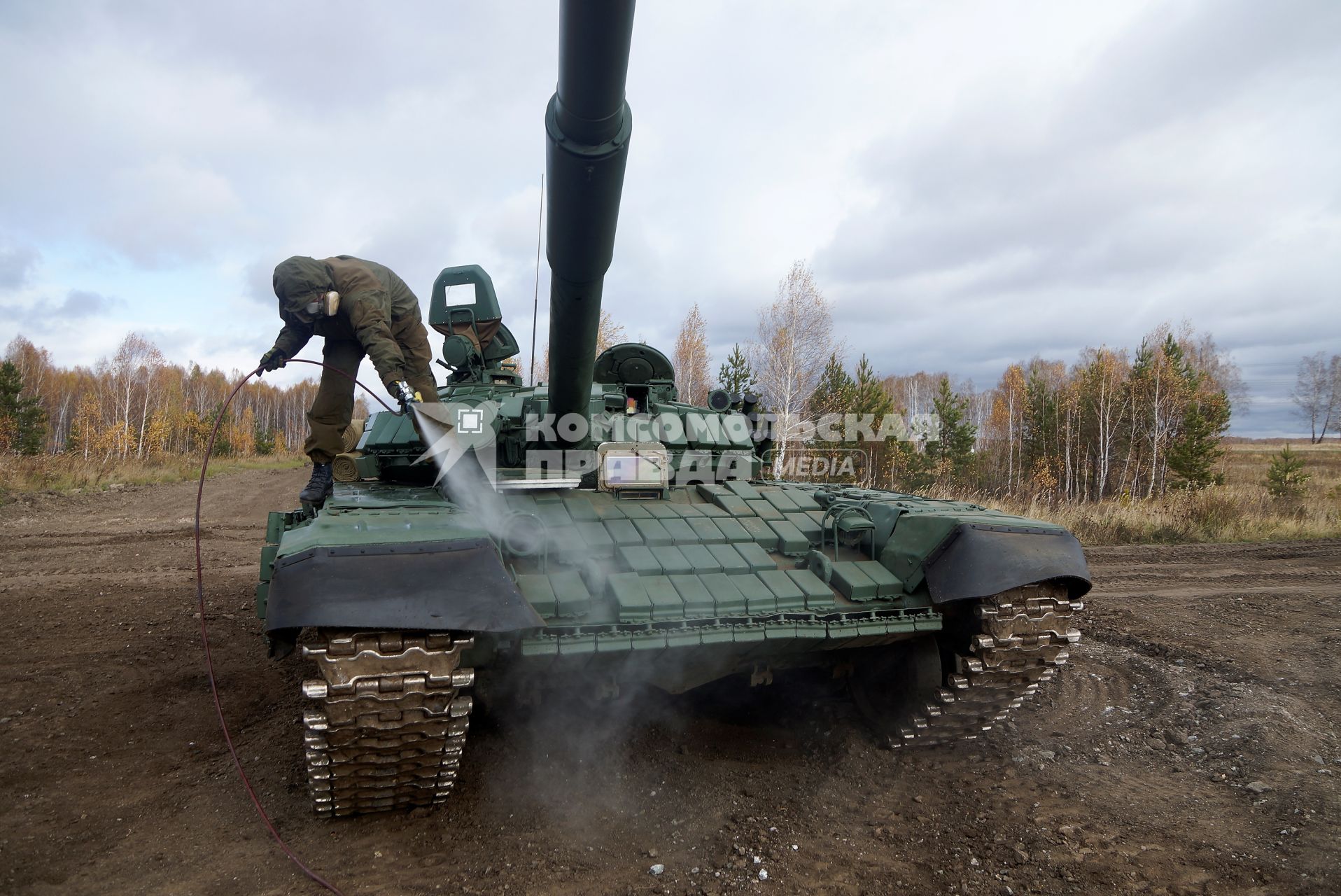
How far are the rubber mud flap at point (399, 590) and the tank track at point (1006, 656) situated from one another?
8.20ft

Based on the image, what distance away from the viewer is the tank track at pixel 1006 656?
171 inches

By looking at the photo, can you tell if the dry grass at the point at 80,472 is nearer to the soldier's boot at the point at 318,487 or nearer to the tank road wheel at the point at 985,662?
→ the soldier's boot at the point at 318,487

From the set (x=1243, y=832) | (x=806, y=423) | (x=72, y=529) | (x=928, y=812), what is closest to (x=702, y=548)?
(x=928, y=812)

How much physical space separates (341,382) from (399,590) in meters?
3.18

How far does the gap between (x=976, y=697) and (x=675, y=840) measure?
→ 6.39 feet

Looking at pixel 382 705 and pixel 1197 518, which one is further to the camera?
pixel 1197 518

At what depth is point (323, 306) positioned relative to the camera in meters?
5.14

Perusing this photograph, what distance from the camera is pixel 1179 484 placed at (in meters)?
28.3

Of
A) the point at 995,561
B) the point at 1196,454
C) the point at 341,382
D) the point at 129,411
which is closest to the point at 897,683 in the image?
the point at 995,561

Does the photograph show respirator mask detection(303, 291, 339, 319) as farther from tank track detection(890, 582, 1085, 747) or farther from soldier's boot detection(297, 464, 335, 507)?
tank track detection(890, 582, 1085, 747)

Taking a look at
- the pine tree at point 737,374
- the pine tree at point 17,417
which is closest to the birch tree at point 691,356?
the pine tree at point 737,374

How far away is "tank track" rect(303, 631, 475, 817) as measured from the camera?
3.30 meters

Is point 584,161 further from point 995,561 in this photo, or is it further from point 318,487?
point 318,487

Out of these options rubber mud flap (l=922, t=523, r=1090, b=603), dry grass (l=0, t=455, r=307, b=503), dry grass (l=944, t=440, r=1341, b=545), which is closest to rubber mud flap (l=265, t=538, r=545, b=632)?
rubber mud flap (l=922, t=523, r=1090, b=603)
